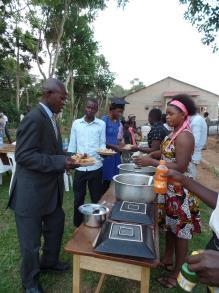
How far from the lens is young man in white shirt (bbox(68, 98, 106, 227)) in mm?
3816

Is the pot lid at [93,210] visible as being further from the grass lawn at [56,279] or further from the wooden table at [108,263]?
the grass lawn at [56,279]

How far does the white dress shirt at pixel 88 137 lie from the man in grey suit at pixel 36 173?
1172 millimetres

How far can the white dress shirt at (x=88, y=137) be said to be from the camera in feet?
12.6

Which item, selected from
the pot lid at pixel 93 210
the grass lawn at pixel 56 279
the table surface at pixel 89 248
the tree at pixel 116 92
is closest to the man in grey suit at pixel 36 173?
the grass lawn at pixel 56 279

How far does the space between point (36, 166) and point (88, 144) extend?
1570 millimetres

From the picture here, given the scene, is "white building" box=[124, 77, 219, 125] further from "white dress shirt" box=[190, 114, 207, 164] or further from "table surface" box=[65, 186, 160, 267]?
"table surface" box=[65, 186, 160, 267]

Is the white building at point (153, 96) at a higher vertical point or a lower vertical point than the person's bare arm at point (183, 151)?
higher

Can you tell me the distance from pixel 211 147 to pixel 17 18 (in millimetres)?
12893

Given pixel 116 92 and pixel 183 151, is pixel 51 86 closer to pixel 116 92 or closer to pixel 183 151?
pixel 183 151

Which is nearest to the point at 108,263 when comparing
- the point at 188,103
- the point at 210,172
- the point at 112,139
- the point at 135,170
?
the point at 135,170

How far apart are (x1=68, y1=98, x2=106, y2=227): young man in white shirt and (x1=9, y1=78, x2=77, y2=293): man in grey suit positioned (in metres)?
1.17

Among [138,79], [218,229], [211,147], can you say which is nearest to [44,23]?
[211,147]

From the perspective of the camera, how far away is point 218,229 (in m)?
1.24

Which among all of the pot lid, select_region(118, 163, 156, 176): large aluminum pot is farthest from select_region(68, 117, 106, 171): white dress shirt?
the pot lid
